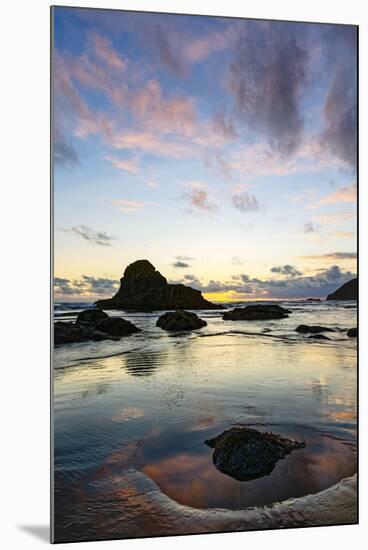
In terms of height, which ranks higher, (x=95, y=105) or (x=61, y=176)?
(x=95, y=105)

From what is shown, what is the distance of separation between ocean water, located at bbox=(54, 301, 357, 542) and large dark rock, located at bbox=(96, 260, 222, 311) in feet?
0.27

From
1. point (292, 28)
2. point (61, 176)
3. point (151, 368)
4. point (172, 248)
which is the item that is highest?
point (292, 28)

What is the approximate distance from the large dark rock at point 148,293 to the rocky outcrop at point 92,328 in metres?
0.07

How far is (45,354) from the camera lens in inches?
151

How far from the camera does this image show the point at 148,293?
388 centimetres

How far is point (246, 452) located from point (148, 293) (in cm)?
106

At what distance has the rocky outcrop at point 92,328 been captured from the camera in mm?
3834

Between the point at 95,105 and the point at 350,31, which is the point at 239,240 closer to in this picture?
the point at 95,105

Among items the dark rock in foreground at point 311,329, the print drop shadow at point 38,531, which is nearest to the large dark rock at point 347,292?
the dark rock in foreground at point 311,329

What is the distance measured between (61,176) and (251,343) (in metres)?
1.51

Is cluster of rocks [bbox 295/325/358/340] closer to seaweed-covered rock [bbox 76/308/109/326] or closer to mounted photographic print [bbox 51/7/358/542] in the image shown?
mounted photographic print [bbox 51/7/358/542]

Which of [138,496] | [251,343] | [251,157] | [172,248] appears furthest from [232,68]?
[138,496]

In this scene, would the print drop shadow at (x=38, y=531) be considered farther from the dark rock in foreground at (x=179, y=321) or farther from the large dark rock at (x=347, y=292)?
the large dark rock at (x=347, y=292)

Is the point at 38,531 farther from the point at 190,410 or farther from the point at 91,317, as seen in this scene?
the point at 91,317
